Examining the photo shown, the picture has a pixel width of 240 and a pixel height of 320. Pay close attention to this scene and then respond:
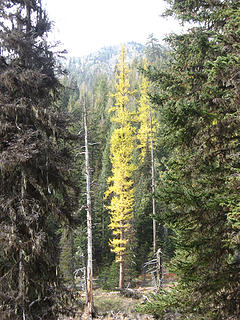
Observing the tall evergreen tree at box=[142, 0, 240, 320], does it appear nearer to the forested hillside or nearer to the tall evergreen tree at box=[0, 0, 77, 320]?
the forested hillside

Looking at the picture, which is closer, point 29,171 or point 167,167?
point 167,167

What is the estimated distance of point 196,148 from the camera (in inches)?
184

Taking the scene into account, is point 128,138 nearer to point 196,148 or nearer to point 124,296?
point 124,296

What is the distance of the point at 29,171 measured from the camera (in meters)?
5.63

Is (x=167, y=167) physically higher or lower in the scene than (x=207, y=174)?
higher

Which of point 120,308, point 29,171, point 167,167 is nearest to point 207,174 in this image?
point 167,167

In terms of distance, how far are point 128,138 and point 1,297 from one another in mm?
13778

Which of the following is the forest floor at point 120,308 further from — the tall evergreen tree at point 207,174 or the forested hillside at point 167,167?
the tall evergreen tree at point 207,174

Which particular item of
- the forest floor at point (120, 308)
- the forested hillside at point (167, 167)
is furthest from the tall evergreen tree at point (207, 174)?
the forest floor at point (120, 308)

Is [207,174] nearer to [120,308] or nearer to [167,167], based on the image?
[167,167]

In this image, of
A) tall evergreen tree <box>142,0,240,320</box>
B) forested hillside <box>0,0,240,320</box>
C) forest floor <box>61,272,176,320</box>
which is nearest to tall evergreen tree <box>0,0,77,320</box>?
forested hillside <box>0,0,240,320</box>

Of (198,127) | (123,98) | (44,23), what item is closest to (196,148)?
(198,127)

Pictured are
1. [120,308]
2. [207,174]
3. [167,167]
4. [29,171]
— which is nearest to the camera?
[207,174]

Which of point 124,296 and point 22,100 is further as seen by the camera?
point 124,296
